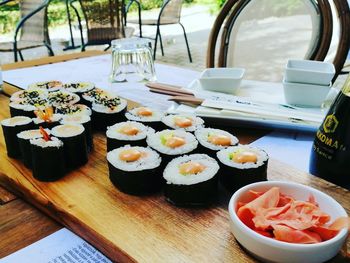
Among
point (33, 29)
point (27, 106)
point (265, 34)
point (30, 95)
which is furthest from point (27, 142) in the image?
point (33, 29)

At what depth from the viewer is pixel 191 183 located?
0.70 metres

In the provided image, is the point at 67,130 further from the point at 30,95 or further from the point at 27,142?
the point at 30,95

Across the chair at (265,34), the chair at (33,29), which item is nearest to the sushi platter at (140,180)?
the chair at (265,34)

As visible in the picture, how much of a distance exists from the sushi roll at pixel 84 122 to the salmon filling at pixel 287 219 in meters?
0.44

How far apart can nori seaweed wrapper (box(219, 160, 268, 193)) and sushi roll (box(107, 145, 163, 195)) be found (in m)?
0.13

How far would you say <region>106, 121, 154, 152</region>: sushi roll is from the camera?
2.84ft

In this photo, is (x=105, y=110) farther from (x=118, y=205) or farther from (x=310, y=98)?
(x=310, y=98)

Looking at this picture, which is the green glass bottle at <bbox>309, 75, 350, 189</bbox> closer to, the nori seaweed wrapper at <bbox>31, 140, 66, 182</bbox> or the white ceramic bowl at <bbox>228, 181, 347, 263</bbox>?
the white ceramic bowl at <bbox>228, 181, 347, 263</bbox>

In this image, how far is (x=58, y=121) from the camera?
0.93 metres

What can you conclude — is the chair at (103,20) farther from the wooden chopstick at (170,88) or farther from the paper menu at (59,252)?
the paper menu at (59,252)

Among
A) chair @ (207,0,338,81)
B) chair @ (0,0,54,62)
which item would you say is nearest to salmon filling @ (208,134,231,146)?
chair @ (207,0,338,81)

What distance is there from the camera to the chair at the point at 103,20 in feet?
14.2

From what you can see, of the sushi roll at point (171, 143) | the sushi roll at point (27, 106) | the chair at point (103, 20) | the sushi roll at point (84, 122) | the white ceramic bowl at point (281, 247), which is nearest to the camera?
the white ceramic bowl at point (281, 247)

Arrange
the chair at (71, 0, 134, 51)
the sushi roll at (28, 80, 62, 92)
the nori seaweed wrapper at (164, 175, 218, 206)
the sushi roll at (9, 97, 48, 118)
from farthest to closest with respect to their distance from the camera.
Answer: the chair at (71, 0, 134, 51) → the sushi roll at (28, 80, 62, 92) → the sushi roll at (9, 97, 48, 118) → the nori seaweed wrapper at (164, 175, 218, 206)
